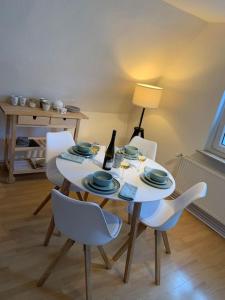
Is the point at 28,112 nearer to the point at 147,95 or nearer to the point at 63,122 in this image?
the point at 63,122

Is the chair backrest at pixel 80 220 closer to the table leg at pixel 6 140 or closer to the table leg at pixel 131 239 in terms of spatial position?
the table leg at pixel 131 239

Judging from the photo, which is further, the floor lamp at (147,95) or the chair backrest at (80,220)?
the floor lamp at (147,95)

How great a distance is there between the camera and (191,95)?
3107 millimetres

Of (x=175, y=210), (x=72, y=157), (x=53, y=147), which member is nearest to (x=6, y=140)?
(x=53, y=147)

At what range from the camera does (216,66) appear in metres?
2.83

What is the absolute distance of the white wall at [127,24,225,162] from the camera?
112 inches

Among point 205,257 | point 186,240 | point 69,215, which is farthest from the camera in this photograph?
point 186,240

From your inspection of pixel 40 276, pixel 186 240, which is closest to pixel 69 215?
pixel 40 276

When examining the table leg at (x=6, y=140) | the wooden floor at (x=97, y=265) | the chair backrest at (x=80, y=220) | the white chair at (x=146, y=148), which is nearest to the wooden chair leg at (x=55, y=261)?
the wooden floor at (x=97, y=265)

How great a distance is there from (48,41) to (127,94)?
1.42 m

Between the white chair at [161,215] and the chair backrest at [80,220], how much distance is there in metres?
0.47

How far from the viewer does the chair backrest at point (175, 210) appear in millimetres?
1762

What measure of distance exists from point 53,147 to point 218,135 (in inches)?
72.6

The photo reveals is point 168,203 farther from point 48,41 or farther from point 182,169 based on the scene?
point 48,41
